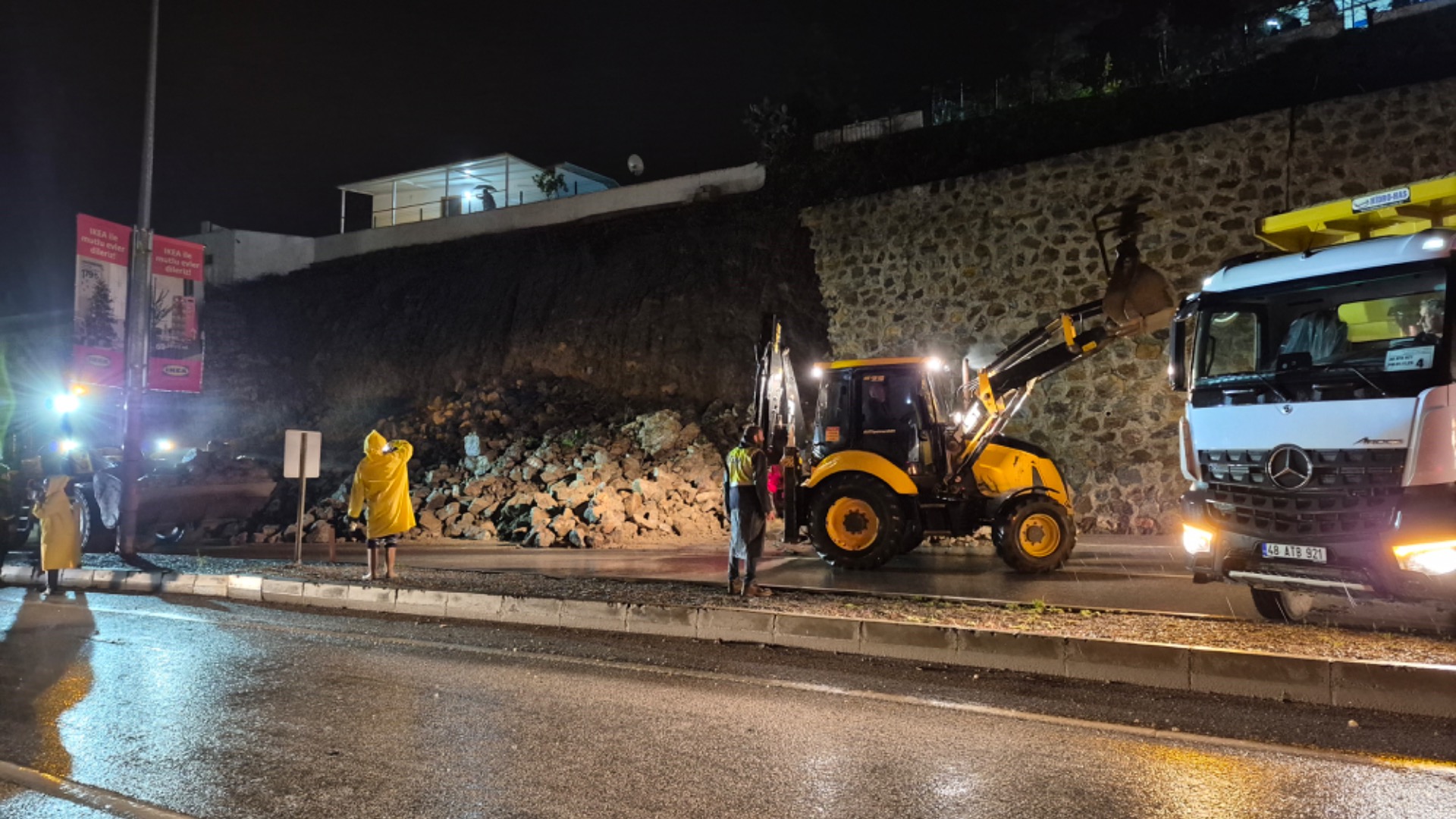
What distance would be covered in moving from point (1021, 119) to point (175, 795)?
16.0 meters

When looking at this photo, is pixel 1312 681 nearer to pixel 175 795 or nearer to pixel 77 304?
pixel 175 795

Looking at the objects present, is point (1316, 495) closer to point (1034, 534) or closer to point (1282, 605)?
point (1282, 605)

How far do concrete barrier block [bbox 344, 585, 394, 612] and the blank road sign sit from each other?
8.75 ft

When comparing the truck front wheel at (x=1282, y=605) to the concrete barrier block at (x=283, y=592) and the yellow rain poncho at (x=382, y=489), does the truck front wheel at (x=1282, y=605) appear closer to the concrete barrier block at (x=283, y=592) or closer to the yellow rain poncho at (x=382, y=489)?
the yellow rain poncho at (x=382, y=489)

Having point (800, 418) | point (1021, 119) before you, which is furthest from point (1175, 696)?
point (1021, 119)

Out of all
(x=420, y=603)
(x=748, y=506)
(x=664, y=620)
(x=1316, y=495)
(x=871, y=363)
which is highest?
(x=871, y=363)

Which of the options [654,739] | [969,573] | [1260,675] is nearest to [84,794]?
[654,739]

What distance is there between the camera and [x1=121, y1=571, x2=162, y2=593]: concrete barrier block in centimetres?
1073

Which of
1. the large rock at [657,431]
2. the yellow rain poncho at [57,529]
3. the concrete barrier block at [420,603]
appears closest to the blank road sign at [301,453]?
the yellow rain poncho at [57,529]

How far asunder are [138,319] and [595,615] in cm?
903

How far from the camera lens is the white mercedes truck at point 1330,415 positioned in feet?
17.7

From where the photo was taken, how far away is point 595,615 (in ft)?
26.1

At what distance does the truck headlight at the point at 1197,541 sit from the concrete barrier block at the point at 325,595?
26.6 ft

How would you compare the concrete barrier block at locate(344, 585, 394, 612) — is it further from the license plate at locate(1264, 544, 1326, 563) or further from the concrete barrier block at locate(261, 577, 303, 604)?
the license plate at locate(1264, 544, 1326, 563)
